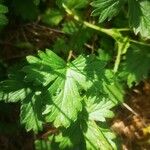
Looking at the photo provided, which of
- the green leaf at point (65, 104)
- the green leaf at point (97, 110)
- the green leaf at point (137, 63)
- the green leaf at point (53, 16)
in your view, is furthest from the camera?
the green leaf at point (53, 16)

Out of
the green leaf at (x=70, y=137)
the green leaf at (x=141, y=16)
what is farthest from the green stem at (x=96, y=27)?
the green leaf at (x=70, y=137)

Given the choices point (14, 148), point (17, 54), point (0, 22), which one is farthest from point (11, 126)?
point (0, 22)

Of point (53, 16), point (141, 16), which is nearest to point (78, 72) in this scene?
point (141, 16)

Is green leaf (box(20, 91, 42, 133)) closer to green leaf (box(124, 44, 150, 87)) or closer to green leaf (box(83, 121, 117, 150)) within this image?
green leaf (box(83, 121, 117, 150))

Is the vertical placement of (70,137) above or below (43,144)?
above

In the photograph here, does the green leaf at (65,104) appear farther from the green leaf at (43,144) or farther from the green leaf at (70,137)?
the green leaf at (43,144)

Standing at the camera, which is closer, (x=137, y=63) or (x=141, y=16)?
(x=141, y=16)

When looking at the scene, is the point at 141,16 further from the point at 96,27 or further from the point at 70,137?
the point at 70,137

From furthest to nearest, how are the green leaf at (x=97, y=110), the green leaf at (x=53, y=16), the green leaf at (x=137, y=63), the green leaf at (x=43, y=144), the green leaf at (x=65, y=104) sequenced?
the green leaf at (x=53, y=16) < the green leaf at (x=137, y=63) < the green leaf at (x=43, y=144) < the green leaf at (x=97, y=110) < the green leaf at (x=65, y=104)
